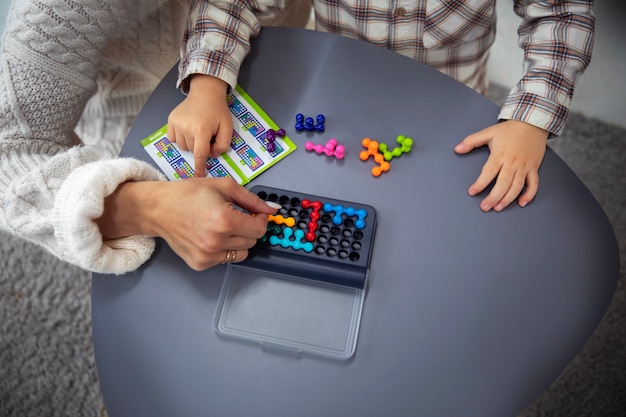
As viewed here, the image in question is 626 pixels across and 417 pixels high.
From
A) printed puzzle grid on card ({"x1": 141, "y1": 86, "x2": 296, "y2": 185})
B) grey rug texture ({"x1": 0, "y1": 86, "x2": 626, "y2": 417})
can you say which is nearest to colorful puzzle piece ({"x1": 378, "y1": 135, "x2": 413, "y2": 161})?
printed puzzle grid on card ({"x1": 141, "y1": 86, "x2": 296, "y2": 185})

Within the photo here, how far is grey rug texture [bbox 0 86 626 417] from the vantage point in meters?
0.98

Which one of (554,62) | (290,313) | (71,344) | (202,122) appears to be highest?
(554,62)

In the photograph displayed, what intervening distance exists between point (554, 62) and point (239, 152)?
410 millimetres

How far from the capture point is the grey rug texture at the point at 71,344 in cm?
98

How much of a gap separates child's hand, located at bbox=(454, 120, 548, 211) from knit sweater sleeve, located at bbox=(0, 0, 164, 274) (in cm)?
38

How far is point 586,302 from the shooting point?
0.56 meters

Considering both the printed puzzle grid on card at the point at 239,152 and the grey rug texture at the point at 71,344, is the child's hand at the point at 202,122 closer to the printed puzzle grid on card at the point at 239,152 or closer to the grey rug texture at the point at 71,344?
→ the printed puzzle grid on card at the point at 239,152

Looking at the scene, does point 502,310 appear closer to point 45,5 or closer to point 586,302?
point 586,302

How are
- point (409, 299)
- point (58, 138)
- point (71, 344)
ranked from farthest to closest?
point (71, 344), point (58, 138), point (409, 299)

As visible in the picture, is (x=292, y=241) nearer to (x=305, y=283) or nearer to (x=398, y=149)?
(x=305, y=283)

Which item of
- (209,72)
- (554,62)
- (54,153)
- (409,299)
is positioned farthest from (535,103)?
(54,153)

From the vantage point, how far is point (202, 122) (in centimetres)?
60

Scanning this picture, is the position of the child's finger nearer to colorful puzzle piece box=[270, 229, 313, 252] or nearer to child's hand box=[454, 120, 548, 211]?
colorful puzzle piece box=[270, 229, 313, 252]

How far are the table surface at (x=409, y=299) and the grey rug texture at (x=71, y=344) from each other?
503 mm
